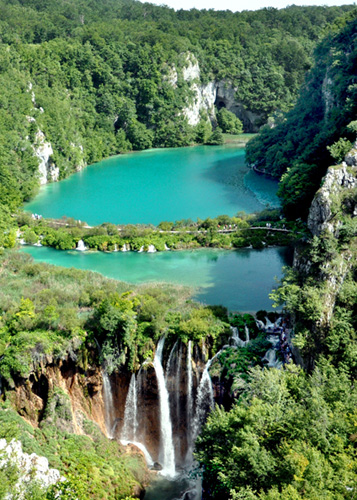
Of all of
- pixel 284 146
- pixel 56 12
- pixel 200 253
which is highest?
pixel 56 12

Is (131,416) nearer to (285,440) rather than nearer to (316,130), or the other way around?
(285,440)

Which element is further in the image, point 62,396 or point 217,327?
point 217,327

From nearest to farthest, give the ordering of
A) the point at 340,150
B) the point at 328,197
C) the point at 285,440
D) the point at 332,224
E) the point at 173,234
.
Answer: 1. the point at 285,440
2. the point at 332,224
3. the point at 328,197
4. the point at 340,150
5. the point at 173,234

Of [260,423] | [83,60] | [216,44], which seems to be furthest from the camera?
[216,44]

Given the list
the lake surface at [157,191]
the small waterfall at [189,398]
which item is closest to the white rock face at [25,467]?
the small waterfall at [189,398]

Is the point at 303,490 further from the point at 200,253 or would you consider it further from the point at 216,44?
the point at 216,44

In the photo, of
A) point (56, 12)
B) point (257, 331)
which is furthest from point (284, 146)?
point (56, 12)

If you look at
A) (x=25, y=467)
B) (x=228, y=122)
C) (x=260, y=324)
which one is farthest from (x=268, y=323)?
(x=228, y=122)
